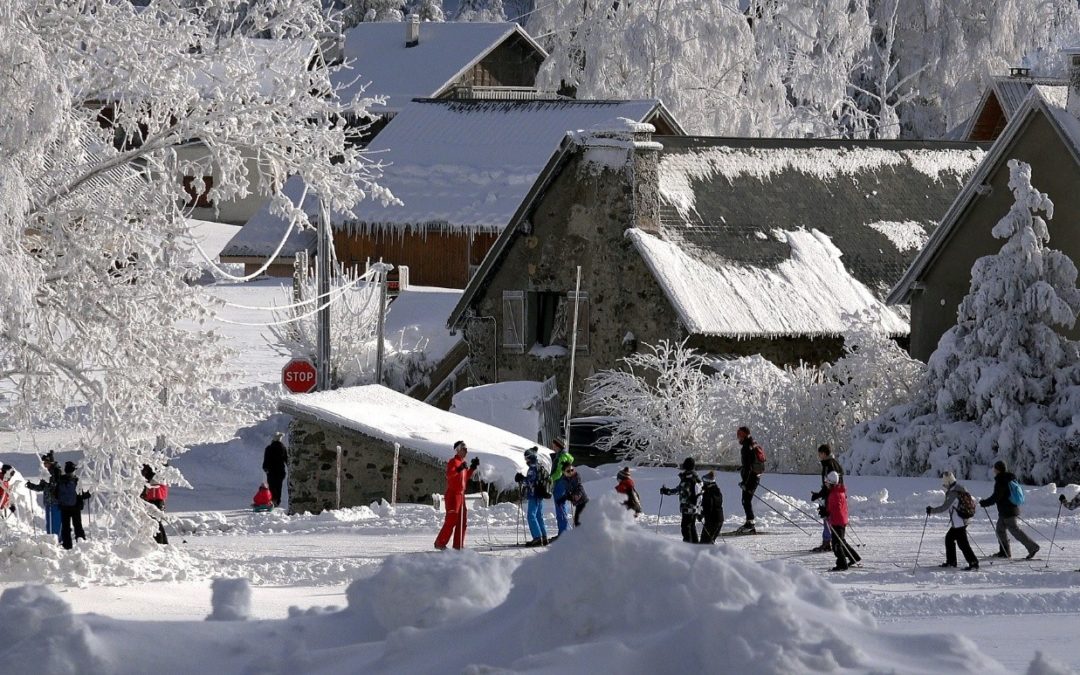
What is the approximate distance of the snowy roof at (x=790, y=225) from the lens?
35.1 meters

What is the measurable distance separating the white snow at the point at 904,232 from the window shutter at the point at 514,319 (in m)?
7.77

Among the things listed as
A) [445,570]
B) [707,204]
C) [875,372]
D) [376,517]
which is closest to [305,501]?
[376,517]

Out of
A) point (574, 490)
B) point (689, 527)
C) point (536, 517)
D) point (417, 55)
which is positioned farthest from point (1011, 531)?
point (417, 55)

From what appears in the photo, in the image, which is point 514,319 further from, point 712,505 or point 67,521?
point 67,521

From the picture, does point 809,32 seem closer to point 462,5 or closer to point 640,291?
point 640,291

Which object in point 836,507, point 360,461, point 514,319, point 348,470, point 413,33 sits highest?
point 413,33

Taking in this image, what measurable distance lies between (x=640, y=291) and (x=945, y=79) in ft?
90.1

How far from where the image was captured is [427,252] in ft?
174

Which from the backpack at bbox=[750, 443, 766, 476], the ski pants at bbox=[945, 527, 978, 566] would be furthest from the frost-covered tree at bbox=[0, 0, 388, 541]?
the ski pants at bbox=[945, 527, 978, 566]

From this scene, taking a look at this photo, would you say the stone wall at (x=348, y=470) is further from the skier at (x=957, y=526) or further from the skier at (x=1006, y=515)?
the skier at (x=957, y=526)

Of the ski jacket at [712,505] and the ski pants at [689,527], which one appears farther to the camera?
the ski pants at [689,527]

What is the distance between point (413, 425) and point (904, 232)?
49.4 feet

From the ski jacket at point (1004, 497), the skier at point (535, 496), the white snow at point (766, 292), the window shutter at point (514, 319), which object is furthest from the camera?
the window shutter at point (514, 319)

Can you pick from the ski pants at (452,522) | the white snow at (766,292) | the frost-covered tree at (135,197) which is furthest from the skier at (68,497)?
the white snow at (766,292)
